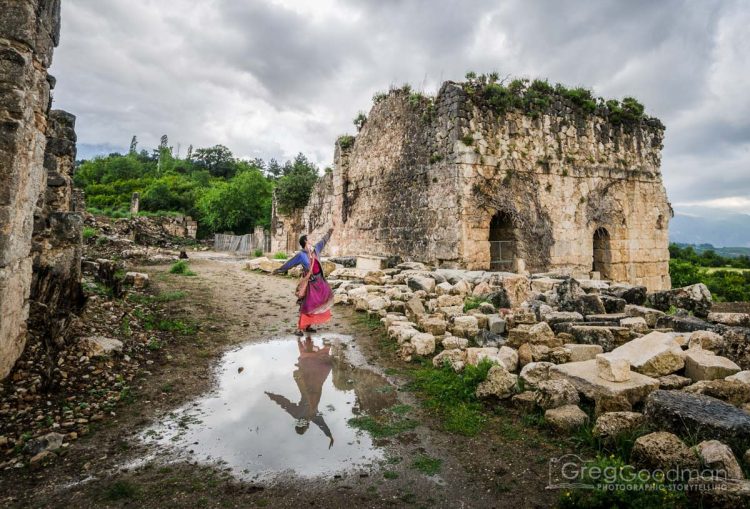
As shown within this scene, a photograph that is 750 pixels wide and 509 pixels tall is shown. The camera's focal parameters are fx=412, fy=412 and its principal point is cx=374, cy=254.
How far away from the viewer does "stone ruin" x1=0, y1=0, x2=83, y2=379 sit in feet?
12.1

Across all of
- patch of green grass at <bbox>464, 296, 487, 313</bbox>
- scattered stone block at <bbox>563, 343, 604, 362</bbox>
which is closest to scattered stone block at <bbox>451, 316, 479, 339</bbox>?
patch of green grass at <bbox>464, 296, 487, 313</bbox>

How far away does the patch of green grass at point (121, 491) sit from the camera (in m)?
2.60

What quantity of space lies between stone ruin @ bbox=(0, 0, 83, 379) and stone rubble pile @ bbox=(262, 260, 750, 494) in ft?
14.0

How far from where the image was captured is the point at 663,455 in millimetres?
2633

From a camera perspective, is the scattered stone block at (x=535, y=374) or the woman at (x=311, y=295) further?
the woman at (x=311, y=295)

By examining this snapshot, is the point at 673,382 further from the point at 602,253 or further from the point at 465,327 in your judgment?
the point at 602,253

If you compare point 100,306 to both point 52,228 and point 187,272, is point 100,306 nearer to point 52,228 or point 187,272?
point 52,228

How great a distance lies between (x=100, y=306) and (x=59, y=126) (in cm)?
335

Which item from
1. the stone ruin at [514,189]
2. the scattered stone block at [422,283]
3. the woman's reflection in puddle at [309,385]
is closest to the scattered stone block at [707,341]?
the woman's reflection in puddle at [309,385]

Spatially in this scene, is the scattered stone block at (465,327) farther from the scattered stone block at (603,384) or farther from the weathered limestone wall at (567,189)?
the weathered limestone wall at (567,189)

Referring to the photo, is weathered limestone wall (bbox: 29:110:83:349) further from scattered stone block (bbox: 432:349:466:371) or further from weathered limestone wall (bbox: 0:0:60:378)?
scattered stone block (bbox: 432:349:466:371)

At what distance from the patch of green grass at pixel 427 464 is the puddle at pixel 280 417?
0.29 meters

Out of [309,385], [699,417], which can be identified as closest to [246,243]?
[309,385]

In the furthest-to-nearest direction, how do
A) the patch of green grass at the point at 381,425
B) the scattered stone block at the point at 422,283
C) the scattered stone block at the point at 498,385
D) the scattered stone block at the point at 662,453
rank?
1. the scattered stone block at the point at 422,283
2. the scattered stone block at the point at 498,385
3. the patch of green grass at the point at 381,425
4. the scattered stone block at the point at 662,453
